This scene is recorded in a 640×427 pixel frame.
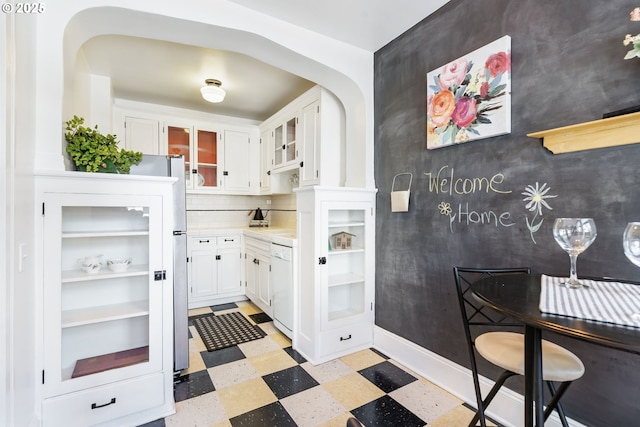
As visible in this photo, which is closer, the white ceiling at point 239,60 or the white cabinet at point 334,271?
the white ceiling at point 239,60

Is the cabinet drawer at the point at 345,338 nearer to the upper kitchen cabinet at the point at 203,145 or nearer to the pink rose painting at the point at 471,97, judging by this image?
the pink rose painting at the point at 471,97

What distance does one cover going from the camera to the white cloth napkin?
0.79 meters

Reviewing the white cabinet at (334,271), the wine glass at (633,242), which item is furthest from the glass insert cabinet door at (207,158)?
the wine glass at (633,242)

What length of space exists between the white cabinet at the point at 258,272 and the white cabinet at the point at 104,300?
1404 mm

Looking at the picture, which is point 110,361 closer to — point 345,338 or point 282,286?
point 282,286

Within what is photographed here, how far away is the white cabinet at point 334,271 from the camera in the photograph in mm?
2389

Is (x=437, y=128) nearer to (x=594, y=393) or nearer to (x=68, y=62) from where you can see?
(x=594, y=393)

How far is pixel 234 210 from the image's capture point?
4414mm

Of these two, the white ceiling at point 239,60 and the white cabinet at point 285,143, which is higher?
the white ceiling at point 239,60

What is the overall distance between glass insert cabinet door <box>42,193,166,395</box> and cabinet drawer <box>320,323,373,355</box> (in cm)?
122

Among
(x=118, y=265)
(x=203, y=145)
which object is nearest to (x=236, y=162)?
(x=203, y=145)

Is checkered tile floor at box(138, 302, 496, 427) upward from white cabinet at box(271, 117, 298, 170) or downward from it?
downward

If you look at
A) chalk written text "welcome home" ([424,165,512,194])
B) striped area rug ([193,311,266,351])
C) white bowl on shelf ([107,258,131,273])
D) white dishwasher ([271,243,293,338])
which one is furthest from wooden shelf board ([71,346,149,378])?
chalk written text "welcome home" ([424,165,512,194])

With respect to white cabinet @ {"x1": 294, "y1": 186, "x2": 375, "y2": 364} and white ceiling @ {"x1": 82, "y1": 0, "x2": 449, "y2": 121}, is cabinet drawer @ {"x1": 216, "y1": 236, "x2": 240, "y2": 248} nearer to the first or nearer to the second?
white cabinet @ {"x1": 294, "y1": 186, "x2": 375, "y2": 364}
